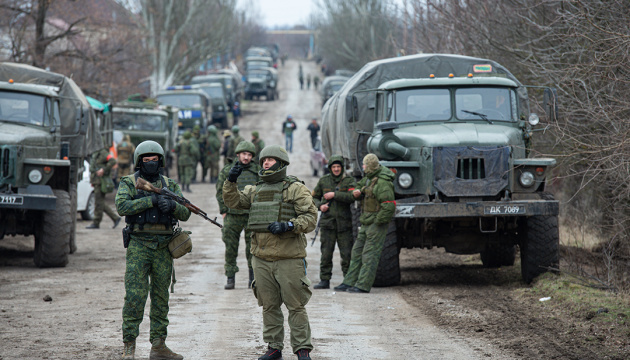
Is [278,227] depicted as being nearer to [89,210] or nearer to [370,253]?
[370,253]

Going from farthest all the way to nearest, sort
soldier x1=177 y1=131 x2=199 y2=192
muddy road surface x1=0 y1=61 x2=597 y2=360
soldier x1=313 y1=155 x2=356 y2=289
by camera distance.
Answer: soldier x1=177 y1=131 x2=199 y2=192 → soldier x1=313 y1=155 x2=356 y2=289 → muddy road surface x1=0 y1=61 x2=597 y2=360

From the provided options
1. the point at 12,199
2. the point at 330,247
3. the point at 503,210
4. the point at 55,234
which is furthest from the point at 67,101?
the point at 503,210

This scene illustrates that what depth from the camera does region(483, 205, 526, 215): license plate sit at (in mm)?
9852

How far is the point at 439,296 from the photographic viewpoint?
9.91 metres

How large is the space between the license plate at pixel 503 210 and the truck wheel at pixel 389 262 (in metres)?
1.25

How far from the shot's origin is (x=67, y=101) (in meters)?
13.9

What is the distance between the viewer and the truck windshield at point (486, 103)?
11.1 m

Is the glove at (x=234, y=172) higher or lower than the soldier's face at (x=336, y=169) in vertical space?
higher

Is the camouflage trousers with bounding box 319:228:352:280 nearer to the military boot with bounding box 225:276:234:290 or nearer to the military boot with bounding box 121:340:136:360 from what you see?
the military boot with bounding box 225:276:234:290

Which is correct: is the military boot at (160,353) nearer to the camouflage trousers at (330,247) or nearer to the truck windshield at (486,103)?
the camouflage trousers at (330,247)

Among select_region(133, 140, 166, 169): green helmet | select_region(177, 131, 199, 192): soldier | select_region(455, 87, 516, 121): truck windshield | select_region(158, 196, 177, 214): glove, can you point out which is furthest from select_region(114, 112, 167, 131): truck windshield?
select_region(158, 196, 177, 214): glove

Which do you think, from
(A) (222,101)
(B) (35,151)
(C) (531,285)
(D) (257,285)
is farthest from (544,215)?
(A) (222,101)

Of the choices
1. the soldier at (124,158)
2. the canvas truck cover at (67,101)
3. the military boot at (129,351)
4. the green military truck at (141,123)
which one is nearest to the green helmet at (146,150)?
the military boot at (129,351)

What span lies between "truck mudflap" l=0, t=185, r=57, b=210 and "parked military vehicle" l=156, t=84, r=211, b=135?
21.4 m
